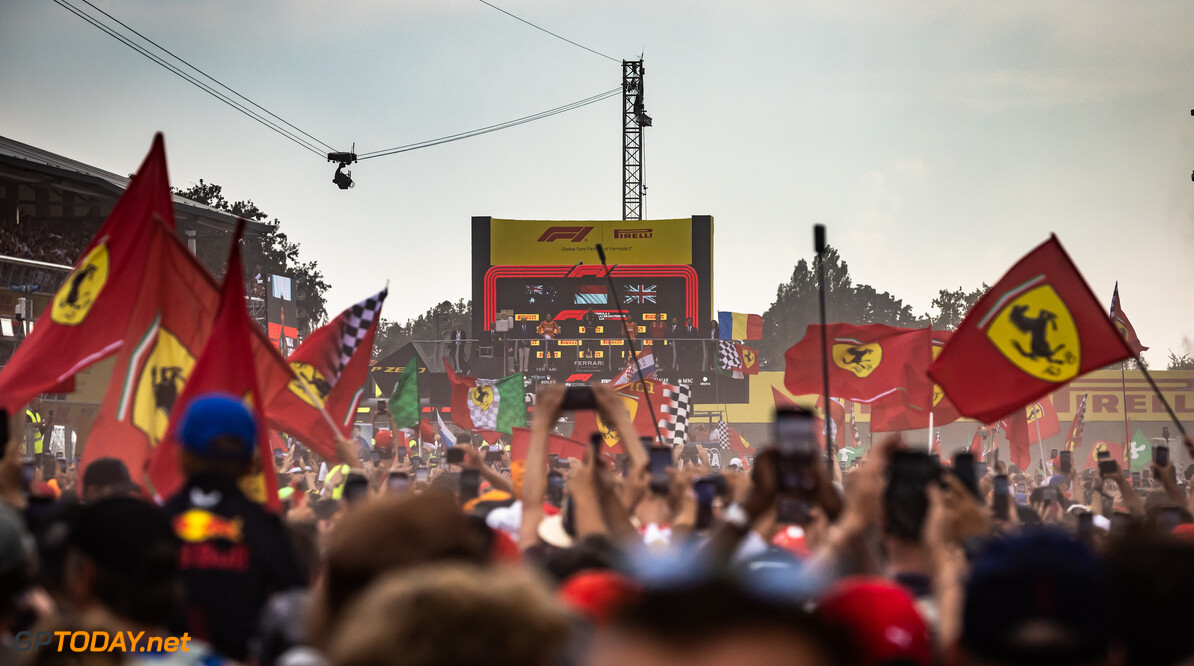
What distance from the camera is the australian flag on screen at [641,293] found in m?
37.9

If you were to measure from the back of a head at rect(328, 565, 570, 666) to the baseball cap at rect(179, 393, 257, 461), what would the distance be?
7.63 feet

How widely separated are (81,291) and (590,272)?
2972 centimetres

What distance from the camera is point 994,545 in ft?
7.18

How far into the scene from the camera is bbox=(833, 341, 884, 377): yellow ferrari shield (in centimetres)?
1611

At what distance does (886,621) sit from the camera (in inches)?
107

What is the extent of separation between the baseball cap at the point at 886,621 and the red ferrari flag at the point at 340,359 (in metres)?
10.3

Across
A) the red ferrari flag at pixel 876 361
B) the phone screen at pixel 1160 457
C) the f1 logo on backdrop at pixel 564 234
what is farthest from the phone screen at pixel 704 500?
the f1 logo on backdrop at pixel 564 234

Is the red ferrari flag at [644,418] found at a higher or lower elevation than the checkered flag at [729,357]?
lower

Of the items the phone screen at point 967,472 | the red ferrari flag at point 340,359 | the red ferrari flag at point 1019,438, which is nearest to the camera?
the phone screen at point 967,472

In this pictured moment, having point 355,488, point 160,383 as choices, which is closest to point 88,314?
point 160,383

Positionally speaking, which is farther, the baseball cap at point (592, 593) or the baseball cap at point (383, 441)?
the baseball cap at point (383, 441)

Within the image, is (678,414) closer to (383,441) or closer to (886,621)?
(383,441)

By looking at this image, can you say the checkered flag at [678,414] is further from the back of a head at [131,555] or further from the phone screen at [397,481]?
the back of a head at [131,555]

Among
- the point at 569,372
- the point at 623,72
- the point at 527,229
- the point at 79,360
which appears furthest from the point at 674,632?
the point at 623,72
